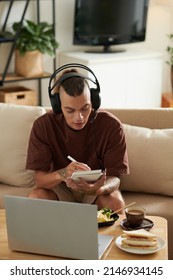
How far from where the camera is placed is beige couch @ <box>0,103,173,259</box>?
120 inches

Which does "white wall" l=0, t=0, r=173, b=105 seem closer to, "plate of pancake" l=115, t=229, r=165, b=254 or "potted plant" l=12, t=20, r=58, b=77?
"potted plant" l=12, t=20, r=58, b=77

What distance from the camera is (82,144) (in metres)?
2.85

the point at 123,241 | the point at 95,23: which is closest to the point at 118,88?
the point at 95,23

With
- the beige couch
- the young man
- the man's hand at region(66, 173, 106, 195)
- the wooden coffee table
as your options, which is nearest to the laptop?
the wooden coffee table

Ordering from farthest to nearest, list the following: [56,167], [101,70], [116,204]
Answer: [101,70]
[56,167]
[116,204]

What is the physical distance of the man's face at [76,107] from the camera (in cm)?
264

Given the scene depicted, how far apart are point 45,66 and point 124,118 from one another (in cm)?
234

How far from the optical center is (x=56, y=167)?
2.91 m

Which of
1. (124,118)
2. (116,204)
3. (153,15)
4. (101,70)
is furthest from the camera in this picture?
(153,15)

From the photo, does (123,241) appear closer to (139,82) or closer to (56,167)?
(56,167)

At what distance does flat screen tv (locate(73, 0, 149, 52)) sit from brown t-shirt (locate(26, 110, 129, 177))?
2648 mm

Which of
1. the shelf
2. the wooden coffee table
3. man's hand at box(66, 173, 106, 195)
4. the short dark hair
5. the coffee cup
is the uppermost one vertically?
the short dark hair

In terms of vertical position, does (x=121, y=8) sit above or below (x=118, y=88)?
above
